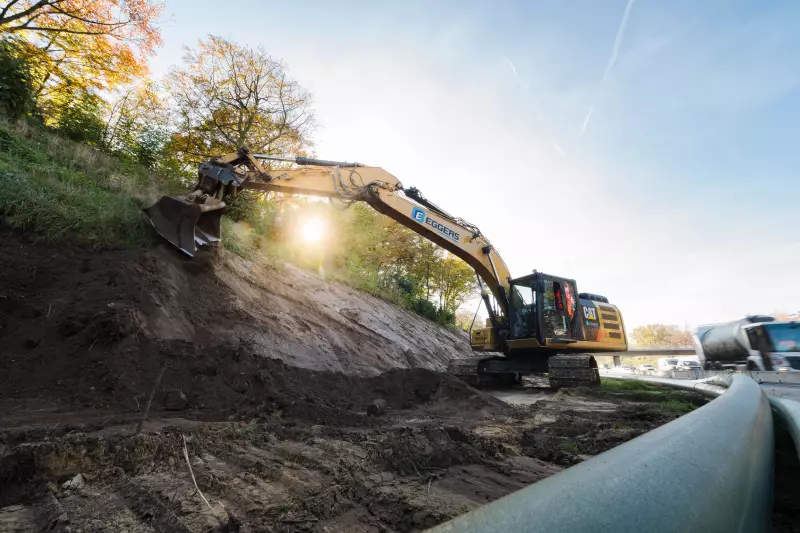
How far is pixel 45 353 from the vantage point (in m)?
3.81

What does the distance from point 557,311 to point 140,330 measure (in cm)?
832

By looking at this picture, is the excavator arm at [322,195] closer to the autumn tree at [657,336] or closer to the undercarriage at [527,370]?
the undercarriage at [527,370]

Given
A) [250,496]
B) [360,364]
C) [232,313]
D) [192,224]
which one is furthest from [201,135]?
[250,496]

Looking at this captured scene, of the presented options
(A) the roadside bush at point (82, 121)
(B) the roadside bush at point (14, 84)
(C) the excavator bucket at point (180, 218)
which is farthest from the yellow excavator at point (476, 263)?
(A) the roadside bush at point (82, 121)

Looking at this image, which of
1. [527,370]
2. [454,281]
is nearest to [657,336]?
[454,281]

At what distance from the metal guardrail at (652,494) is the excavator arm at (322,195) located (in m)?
6.83

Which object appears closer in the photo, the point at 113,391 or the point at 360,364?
the point at 113,391

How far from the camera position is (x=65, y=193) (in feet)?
19.4

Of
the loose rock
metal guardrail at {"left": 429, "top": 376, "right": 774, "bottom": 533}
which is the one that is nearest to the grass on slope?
the loose rock

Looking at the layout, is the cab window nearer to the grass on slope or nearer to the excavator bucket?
the excavator bucket

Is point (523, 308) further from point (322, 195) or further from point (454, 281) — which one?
point (454, 281)

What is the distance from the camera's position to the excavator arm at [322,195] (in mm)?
6230

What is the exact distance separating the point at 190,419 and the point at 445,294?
21.8 meters

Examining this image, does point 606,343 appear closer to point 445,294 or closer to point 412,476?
point 412,476
